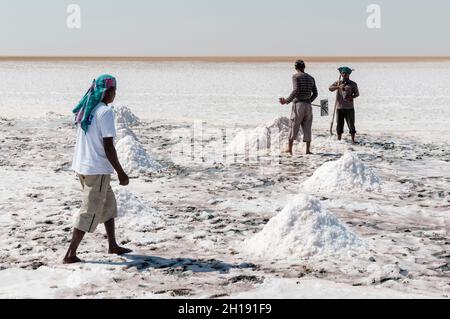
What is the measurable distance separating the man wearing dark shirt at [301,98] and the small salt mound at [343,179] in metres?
1.92

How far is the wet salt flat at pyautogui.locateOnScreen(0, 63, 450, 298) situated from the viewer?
15.9ft

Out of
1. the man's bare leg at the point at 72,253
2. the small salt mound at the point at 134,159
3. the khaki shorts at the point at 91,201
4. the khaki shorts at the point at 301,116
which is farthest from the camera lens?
the khaki shorts at the point at 301,116

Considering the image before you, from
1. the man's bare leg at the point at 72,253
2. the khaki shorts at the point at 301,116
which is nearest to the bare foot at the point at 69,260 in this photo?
the man's bare leg at the point at 72,253

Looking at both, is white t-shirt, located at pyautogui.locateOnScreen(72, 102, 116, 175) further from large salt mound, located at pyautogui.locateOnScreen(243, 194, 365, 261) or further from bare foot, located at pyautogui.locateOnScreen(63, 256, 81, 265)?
large salt mound, located at pyautogui.locateOnScreen(243, 194, 365, 261)

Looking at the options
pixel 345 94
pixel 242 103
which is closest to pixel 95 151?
pixel 345 94

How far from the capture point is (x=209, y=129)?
14641 mm

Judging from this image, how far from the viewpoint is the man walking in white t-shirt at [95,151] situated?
4.82 m

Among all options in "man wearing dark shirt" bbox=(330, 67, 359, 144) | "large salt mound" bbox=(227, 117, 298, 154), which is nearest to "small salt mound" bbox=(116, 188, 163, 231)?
"large salt mound" bbox=(227, 117, 298, 154)

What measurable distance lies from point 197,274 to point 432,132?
36.0 ft

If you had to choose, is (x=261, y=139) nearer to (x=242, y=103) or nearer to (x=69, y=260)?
(x=69, y=260)

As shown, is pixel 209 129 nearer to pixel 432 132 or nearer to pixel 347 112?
pixel 347 112

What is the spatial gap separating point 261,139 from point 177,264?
6.20 metres

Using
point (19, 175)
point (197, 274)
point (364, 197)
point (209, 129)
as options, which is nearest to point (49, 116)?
point (209, 129)

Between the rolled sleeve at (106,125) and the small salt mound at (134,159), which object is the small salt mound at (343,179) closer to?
the small salt mound at (134,159)
